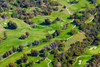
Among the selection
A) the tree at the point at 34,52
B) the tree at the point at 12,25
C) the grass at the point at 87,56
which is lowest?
the grass at the point at 87,56

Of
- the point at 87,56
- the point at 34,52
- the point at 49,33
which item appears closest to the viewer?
the point at 34,52

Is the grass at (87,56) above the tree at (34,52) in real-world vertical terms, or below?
below

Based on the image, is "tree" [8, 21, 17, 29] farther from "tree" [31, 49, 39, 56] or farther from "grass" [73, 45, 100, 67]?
"grass" [73, 45, 100, 67]

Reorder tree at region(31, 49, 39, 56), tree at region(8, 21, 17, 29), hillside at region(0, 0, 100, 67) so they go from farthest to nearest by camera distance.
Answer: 1. tree at region(8, 21, 17, 29)
2. tree at region(31, 49, 39, 56)
3. hillside at region(0, 0, 100, 67)

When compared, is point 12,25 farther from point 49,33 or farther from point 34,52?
point 34,52


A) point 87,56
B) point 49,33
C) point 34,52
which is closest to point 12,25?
point 49,33

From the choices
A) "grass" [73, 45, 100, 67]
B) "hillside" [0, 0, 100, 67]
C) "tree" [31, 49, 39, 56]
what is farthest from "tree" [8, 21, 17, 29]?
"grass" [73, 45, 100, 67]

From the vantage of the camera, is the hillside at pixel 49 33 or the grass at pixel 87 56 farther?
the hillside at pixel 49 33

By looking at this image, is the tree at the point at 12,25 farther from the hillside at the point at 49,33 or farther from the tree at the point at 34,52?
the tree at the point at 34,52

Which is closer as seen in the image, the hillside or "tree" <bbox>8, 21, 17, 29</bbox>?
the hillside

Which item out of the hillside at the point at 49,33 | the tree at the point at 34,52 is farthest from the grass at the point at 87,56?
the tree at the point at 34,52

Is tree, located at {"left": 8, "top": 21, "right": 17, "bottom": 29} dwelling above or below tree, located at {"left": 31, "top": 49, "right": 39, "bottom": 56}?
above

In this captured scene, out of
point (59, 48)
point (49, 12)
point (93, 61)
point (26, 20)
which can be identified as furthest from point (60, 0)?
point (93, 61)
